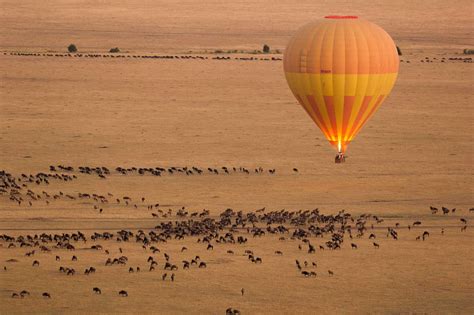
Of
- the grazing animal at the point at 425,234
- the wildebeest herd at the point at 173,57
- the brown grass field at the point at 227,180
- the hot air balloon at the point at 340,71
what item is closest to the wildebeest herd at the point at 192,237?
the grazing animal at the point at 425,234

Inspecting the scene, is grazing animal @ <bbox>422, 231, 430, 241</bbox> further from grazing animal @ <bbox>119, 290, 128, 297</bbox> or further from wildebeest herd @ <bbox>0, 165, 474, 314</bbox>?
grazing animal @ <bbox>119, 290, 128, 297</bbox>

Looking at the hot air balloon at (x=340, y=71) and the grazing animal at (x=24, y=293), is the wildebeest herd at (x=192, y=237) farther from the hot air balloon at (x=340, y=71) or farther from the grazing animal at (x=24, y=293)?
the hot air balloon at (x=340, y=71)

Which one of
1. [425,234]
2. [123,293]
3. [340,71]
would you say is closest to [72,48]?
[340,71]

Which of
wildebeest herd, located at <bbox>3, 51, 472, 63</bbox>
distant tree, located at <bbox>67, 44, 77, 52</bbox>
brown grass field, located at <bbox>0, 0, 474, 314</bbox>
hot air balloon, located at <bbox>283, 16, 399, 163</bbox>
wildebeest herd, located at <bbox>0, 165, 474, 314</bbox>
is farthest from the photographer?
distant tree, located at <bbox>67, 44, 77, 52</bbox>

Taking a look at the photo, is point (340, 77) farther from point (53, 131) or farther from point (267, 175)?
point (53, 131)

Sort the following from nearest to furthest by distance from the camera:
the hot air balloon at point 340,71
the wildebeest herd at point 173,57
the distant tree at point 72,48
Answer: the hot air balloon at point 340,71, the wildebeest herd at point 173,57, the distant tree at point 72,48

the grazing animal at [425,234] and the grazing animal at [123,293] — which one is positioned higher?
the grazing animal at [425,234]

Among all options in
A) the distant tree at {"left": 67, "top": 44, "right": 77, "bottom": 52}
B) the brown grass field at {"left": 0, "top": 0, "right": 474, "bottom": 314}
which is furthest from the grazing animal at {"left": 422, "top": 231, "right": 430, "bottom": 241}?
the distant tree at {"left": 67, "top": 44, "right": 77, "bottom": 52}
